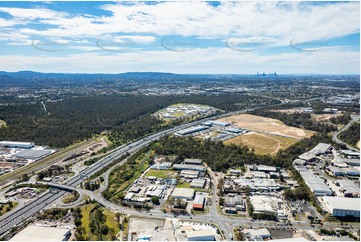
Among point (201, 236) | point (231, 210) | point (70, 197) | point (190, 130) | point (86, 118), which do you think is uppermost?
point (86, 118)

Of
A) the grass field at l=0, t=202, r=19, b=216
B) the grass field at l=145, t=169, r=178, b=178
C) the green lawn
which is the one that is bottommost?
the grass field at l=0, t=202, r=19, b=216

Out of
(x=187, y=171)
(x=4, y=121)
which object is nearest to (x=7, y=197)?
(x=187, y=171)

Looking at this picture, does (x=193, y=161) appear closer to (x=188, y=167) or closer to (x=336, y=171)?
(x=188, y=167)

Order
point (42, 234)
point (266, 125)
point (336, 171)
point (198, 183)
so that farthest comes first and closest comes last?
point (266, 125) → point (336, 171) → point (198, 183) → point (42, 234)

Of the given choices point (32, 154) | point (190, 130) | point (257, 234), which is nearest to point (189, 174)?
point (257, 234)

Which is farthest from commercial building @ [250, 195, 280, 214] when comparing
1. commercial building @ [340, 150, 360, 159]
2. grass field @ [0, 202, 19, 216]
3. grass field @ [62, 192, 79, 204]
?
grass field @ [0, 202, 19, 216]

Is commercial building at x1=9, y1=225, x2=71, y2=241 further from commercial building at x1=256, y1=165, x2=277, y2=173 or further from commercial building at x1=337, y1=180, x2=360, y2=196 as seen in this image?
commercial building at x1=337, y1=180, x2=360, y2=196

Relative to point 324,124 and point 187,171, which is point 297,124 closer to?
point 324,124
